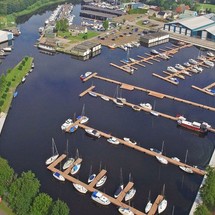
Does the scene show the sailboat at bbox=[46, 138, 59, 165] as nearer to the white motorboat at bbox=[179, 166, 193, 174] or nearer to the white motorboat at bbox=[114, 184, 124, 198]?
the white motorboat at bbox=[114, 184, 124, 198]

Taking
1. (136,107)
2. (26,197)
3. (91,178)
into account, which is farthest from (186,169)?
(26,197)

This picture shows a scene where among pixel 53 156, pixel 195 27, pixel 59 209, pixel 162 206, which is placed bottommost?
pixel 53 156

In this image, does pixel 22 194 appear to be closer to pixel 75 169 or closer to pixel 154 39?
pixel 75 169

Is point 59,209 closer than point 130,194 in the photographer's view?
Yes

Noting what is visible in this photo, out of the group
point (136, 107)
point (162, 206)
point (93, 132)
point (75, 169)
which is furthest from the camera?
point (136, 107)

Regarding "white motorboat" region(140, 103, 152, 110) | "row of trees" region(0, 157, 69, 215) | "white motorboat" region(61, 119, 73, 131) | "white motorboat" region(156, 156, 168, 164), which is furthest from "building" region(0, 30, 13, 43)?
"white motorboat" region(156, 156, 168, 164)

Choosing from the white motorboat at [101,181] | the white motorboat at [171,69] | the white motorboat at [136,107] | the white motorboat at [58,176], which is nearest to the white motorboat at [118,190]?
the white motorboat at [101,181]

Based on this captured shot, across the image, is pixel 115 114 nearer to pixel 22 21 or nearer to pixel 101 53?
pixel 101 53

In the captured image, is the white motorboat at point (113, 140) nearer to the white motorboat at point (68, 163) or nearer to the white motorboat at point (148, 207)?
the white motorboat at point (68, 163)
